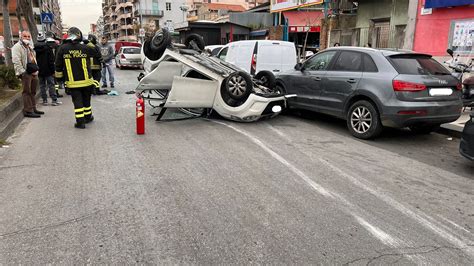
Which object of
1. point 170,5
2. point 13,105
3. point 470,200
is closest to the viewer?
point 470,200

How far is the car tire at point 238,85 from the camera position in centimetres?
761

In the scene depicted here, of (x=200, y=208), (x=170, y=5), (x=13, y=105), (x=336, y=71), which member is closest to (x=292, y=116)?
(x=336, y=71)

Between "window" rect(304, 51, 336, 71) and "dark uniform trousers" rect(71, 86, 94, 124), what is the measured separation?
4739mm

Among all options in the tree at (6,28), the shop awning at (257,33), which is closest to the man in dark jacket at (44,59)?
the tree at (6,28)

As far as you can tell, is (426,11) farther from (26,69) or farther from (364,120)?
(26,69)

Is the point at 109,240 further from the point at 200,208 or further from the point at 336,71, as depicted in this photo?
the point at 336,71

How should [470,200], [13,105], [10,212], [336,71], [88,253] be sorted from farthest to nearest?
1. [13,105]
2. [336,71]
3. [470,200]
4. [10,212]
5. [88,253]

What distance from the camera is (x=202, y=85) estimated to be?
7680 mm

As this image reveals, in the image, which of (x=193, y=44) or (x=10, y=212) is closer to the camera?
(x=10, y=212)

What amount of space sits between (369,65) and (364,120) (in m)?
1.02

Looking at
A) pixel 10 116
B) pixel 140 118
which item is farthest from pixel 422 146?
pixel 10 116

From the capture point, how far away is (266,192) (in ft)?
14.1

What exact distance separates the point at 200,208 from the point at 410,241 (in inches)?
79.2

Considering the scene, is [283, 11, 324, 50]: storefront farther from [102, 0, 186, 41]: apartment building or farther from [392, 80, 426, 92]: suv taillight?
[102, 0, 186, 41]: apartment building
